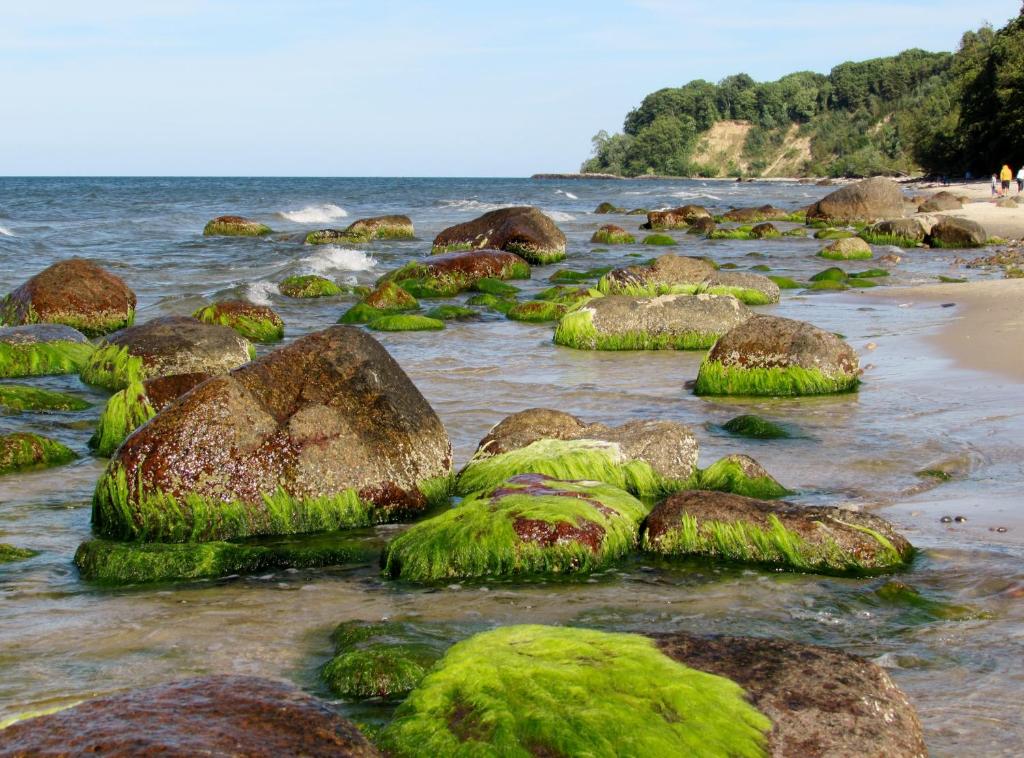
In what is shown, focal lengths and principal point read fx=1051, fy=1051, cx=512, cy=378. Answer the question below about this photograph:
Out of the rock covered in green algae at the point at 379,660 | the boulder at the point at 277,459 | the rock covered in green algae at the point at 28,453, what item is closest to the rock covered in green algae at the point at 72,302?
the rock covered in green algae at the point at 28,453

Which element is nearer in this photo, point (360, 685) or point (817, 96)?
point (360, 685)

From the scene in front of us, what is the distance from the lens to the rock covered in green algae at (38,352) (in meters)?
12.4

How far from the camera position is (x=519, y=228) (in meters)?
26.4

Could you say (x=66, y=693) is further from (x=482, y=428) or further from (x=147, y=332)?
(x=147, y=332)

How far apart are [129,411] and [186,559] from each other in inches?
124

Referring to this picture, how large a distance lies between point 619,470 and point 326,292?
14308 mm

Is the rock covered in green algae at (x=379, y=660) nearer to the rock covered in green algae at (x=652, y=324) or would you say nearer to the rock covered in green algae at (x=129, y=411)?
the rock covered in green algae at (x=129, y=411)

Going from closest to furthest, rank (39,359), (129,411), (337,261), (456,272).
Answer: (129,411), (39,359), (456,272), (337,261)

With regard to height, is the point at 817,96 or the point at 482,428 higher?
the point at 817,96

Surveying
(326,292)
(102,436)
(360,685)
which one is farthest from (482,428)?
(326,292)

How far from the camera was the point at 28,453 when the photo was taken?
27.2 ft

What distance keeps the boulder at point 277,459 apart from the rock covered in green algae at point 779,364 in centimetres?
433

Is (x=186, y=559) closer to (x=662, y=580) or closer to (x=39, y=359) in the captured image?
(x=662, y=580)

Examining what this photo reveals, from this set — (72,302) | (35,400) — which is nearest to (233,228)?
(72,302)
